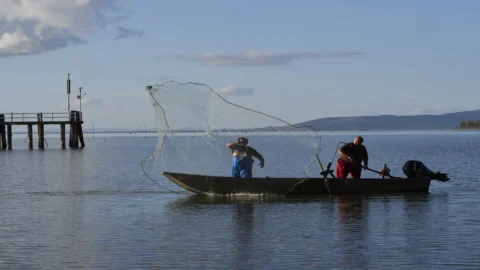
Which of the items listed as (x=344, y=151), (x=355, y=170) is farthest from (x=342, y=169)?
(x=344, y=151)

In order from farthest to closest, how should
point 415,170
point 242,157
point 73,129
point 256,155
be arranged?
point 73,129
point 415,170
point 242,157
point 256,155

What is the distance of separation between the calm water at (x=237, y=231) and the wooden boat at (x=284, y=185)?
542mm

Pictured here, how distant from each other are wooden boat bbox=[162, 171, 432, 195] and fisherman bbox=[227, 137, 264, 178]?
0.86 ft

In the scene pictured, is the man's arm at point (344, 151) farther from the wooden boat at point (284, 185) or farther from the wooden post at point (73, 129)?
the wooden post at point (73, 129)

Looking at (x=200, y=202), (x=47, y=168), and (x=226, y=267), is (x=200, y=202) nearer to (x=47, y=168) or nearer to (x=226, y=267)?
(x=226, y=267)

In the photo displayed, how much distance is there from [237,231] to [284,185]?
777 cm

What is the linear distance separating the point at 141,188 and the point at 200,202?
312 inches

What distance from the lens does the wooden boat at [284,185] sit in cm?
2605

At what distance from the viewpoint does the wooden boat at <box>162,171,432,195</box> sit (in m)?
26.0

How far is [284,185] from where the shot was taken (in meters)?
26.4

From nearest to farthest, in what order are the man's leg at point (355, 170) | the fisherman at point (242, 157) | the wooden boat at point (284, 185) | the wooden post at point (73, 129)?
the fisherman at point (242, 157)
the wooden boat at point (284, 185)
the man's leg at point (355, 170)
the wooden post at point (73, 129)

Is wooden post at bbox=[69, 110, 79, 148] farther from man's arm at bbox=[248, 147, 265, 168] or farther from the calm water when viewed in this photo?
man's arm at bbox=[248, 147, 265, 168]

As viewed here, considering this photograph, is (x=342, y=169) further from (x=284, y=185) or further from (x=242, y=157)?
(x=242, y=157)

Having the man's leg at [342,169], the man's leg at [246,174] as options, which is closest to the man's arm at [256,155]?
the man's leg at [246,174]
